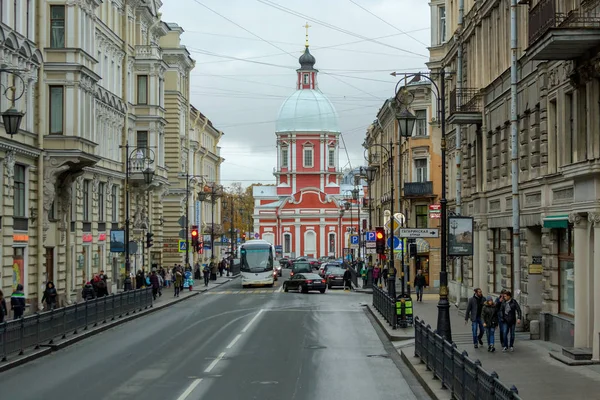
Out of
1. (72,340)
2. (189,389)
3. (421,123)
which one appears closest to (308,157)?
(421,123)

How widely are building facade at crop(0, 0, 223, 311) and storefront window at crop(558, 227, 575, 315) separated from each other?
14512 mm

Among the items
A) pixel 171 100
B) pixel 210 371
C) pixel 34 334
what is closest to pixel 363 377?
pixel 210 371

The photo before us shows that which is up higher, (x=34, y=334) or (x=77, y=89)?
(x=77, y=89)

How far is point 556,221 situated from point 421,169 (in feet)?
135

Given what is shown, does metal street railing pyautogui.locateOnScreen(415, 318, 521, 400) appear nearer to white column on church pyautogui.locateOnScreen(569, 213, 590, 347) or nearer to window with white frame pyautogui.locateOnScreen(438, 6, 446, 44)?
white column on church pyautogui.locateOnScreen(569, 213, 590, 347)

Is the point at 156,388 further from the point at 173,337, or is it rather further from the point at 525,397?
the point at 173,337

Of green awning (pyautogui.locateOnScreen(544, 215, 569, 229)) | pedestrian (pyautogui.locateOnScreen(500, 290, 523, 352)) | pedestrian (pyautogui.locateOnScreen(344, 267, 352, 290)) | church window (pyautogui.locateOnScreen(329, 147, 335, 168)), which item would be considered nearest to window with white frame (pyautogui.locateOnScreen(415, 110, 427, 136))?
pedestrian (pyautogui.locateOnScreen(344, 267, 352, 290))

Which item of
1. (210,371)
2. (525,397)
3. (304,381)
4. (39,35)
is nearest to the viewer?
(525,397)

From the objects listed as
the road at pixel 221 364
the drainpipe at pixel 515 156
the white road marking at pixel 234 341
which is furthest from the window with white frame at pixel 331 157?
the drainpipe at pixel 515 156

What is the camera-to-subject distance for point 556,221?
2325cm

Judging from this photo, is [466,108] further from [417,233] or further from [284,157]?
[284,157]

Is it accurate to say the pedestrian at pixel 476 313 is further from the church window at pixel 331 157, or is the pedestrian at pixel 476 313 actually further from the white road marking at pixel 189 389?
the church window at pixel 331 157

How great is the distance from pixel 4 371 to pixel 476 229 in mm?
19138

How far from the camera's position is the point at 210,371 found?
69.2ft
